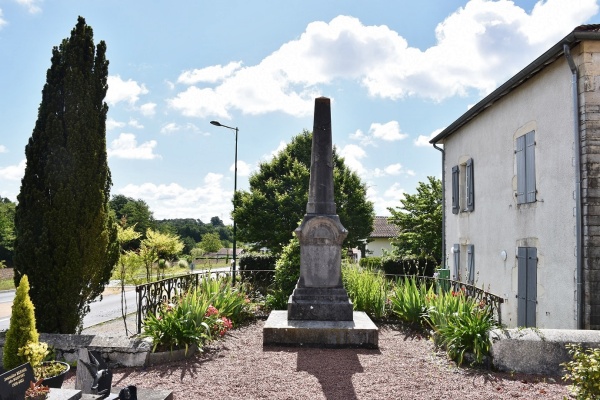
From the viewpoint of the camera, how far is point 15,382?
3.68m

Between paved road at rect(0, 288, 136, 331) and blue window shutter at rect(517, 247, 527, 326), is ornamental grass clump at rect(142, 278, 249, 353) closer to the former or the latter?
blue window shutter at rect(517, 247, 527, 326)

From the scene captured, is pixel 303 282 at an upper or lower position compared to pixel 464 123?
→ lower

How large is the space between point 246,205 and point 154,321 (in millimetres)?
18155

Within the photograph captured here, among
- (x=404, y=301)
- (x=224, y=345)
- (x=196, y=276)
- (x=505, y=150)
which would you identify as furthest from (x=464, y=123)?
(x=224, y=345)

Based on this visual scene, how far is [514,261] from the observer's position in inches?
381

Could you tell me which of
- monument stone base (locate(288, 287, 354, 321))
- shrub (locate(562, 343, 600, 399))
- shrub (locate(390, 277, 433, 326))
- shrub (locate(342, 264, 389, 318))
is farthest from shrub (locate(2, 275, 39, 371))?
shrub (locate(390, 277, 433, 326))

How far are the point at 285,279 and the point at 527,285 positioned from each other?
186 inches

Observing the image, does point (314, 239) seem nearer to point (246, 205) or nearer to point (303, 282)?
point (303, 282)

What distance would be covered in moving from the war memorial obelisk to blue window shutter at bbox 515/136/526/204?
12.4ft

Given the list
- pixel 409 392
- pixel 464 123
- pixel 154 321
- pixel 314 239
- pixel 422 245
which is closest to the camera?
pixel 409 392

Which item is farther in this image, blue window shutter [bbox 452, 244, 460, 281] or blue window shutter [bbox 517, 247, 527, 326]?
blue window shutter [bbox 452, 244, 460, 281]

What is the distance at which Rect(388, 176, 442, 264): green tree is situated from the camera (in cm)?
1978

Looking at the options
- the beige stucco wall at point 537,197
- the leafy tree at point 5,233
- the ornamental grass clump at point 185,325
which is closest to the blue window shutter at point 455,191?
the beige stucco wall at point 537,197

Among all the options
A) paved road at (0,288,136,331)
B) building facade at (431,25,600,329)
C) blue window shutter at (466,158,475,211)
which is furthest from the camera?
paved road at (0,288,136,331)
